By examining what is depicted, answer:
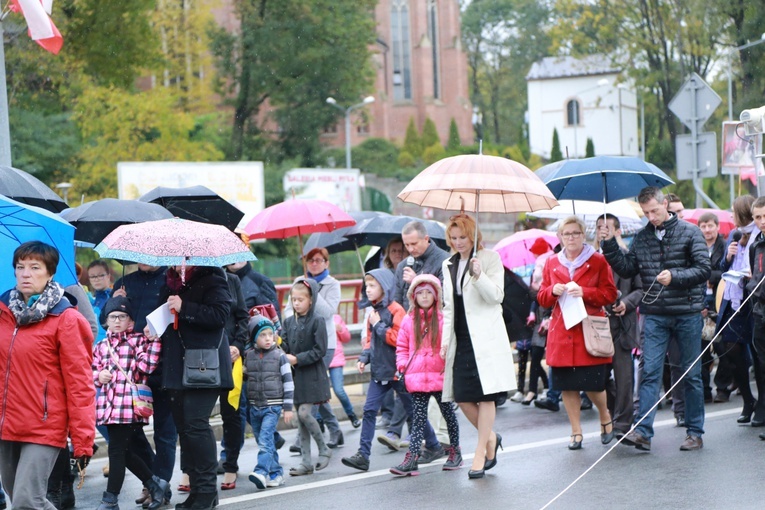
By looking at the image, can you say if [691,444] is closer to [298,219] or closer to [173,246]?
[298,219]

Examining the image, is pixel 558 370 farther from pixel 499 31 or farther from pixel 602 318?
pixel 499 31

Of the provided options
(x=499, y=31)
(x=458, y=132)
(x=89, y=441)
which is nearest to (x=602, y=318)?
(x=89, y=441)

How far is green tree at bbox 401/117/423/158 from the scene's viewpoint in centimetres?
7394

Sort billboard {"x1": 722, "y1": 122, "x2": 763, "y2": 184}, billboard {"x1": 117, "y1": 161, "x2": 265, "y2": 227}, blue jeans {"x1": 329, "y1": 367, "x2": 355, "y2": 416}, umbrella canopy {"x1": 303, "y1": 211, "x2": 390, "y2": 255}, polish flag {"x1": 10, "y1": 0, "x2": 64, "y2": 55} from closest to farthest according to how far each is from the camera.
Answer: billboard {"x1": 722, "y1": 122, "x2": 763, "y2": 184}
blue jeans {"x1": 329, "y1": 367, "x2": 355, "y2": 416}
polish flag {"x1": 10, "y1": 0, "x2": 64, "y2": 55}
umbrella canopy {"x1": 303, "y1": 211, "x2": 390, "y2": 255}
billboard {"x1": 117, "y1": 161, "x2": 265, "y2": 227}

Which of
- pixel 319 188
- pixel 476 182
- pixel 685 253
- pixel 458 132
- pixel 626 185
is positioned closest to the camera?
pixel 476 182

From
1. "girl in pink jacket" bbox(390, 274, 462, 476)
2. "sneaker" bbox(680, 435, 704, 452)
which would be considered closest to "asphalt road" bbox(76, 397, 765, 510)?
"sneaker" bbox(680, 435, 704, 452)

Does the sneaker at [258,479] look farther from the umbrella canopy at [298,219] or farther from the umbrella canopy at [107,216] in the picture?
the umbrella canopy at [298,219]

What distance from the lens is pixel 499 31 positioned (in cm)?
9288

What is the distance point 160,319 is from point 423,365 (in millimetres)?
2123

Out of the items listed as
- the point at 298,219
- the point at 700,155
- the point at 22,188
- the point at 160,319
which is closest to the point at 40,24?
the point at 298,219

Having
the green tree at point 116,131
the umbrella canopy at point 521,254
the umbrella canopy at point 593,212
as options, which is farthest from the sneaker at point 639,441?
the green tree at point 116,131

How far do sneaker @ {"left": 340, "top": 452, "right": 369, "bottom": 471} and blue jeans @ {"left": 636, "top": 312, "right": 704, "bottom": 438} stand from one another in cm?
219

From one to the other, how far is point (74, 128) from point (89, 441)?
3680 cm

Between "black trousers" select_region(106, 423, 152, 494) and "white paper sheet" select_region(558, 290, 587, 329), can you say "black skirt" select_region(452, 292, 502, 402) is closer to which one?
"white paper sheet" select_region(558, 290, 587, 329)
